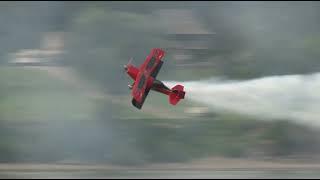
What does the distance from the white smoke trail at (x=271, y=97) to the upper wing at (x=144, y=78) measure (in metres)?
4.81

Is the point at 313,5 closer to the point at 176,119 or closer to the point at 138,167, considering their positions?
the point at 176,119

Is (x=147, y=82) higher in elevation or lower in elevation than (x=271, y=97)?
lower

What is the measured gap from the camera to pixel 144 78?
33.7 ft

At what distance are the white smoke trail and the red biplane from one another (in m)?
4.63

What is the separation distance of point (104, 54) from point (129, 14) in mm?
2163

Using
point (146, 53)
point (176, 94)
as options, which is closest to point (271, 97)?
point (146, 53)

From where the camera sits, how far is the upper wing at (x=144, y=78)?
10148mm

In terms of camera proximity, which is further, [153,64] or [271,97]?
[271,97]

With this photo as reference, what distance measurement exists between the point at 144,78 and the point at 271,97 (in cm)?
558

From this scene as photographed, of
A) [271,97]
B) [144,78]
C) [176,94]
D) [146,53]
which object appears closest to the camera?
[144,78]

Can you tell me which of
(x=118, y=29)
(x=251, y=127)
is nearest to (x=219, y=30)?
(x=118, y=29)

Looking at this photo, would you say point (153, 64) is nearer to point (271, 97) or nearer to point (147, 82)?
point (147, 82)

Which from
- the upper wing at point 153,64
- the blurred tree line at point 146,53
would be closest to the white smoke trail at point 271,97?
the blurred tree line at point 146,53

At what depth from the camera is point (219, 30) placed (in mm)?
19344
